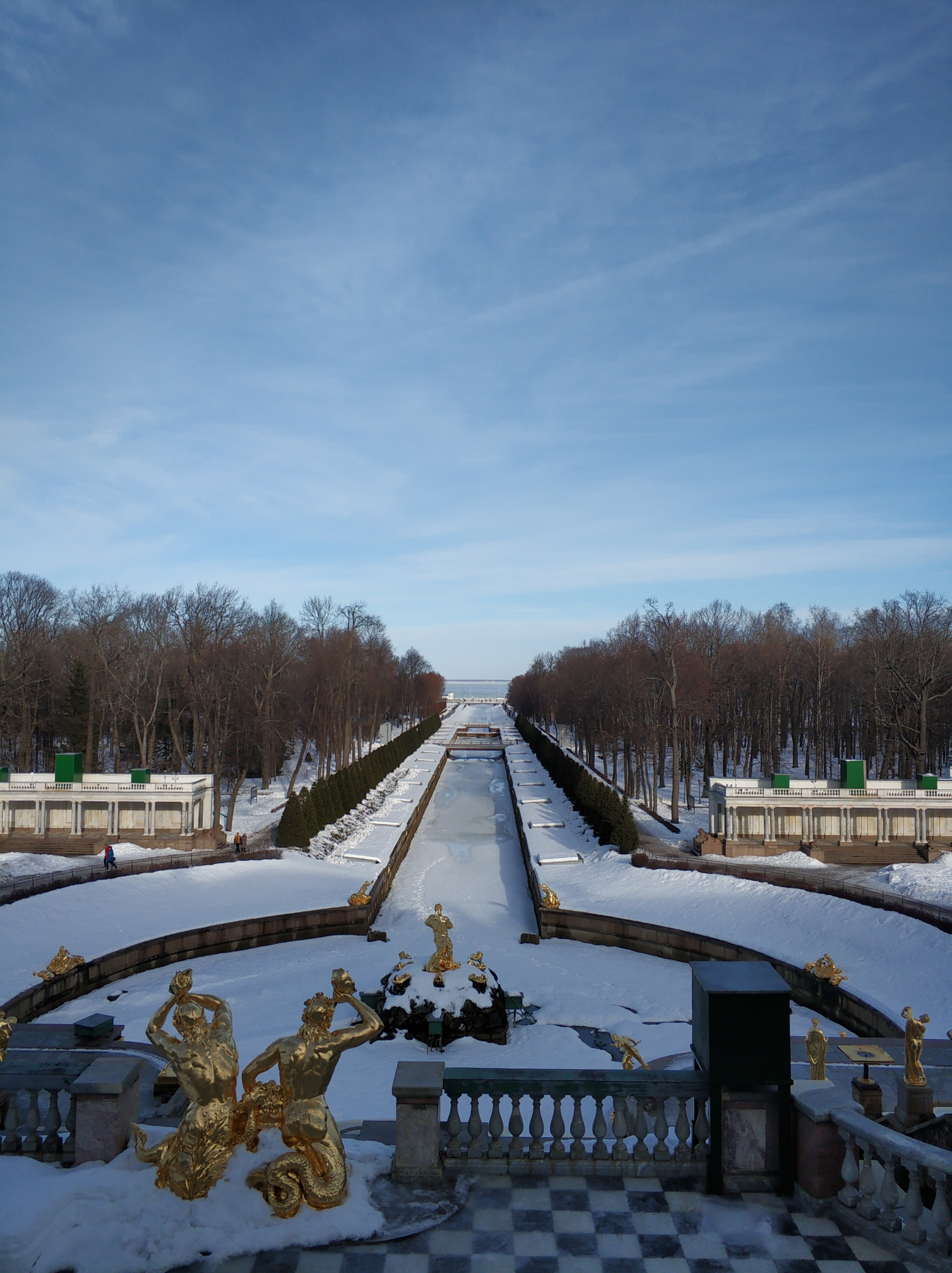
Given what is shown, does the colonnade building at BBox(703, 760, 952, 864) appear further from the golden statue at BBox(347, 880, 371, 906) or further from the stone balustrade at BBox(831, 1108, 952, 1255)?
the stone balustrade at BBox(831, 1108, 952, 1255)

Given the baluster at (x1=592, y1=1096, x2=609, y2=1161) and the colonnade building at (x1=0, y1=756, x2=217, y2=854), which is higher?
the baluster at (x1=592, y1=1096, x2=609, y2=1161)

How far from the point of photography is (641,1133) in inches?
266

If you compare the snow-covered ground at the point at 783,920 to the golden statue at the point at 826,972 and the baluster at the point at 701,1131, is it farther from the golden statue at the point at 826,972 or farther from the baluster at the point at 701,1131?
the baluster at the point at 701,1131

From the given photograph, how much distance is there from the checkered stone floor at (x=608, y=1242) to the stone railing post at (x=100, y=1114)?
5.14 ft

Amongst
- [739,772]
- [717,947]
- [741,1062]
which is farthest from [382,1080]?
[739,772]

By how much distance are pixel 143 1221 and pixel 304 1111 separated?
131 centimetres

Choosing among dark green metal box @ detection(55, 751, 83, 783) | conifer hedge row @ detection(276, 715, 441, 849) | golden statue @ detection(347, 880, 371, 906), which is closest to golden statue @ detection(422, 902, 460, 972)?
golden statue @ detection(347, 880, 371, 906)

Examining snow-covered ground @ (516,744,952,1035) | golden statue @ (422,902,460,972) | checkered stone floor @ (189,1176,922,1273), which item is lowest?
snow-covered ground @ (516,744,952,1035)

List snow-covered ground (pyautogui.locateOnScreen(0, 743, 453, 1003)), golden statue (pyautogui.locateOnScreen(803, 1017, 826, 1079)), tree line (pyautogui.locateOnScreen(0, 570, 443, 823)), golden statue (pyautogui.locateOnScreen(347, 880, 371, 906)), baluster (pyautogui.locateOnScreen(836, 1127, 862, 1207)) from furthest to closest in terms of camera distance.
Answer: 1. tree line (pyautogui.locateOnScreen(0, 570, 443, 823))
2. golden statue (pyautogui.locateOnScreen(347, 880, 371, 906))
3. snow-covered ground (pyautogui.locateOnScreen(0, 743, 453, 1003))
4. golden statue (pyautogui.locateOnScreen(803, 1017, 826, 1079))
5. baluster (pyautogui.locateOnScreen(836, 1127, 862, 1207))

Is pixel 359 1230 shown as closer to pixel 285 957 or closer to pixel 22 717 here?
pixel 285 957

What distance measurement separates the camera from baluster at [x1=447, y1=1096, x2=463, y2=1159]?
22.2ft

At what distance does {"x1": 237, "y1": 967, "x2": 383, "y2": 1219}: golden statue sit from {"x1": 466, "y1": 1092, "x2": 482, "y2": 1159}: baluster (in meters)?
1.22

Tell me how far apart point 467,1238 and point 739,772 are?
61.3 meters

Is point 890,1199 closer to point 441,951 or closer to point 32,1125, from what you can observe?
point 32,1125
